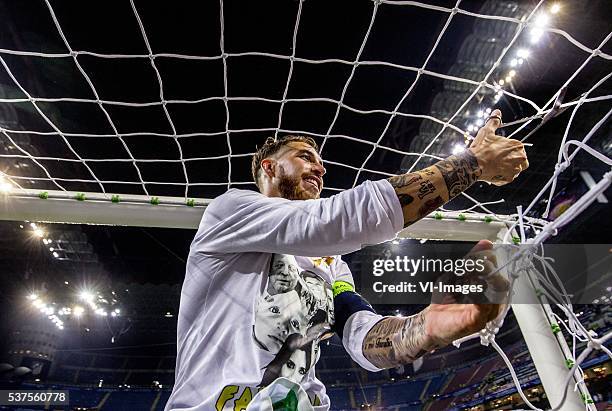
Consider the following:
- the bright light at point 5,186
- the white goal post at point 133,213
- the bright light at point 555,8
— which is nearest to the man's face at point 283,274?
the white goal post at point 133,213

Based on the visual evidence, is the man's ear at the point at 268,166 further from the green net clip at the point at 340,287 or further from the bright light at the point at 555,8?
the bright light at the point at 555,8

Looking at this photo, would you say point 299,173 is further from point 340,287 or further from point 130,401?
point 130,401

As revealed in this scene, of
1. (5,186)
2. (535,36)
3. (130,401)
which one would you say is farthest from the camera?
(130,401)

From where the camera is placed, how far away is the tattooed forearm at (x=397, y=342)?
2.43 ft

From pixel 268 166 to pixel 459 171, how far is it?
19.1 inches

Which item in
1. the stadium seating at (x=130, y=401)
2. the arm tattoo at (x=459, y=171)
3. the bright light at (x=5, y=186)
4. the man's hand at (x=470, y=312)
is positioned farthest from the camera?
the stadium seating at (x=130, y=401)

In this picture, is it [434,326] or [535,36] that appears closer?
[434,326]

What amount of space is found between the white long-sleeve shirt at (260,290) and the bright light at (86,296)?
807 centimetres

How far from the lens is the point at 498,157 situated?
72 cm

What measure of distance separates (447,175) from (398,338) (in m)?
0.34

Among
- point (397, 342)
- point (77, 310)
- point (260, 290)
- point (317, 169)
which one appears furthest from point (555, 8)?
point (77, 310)

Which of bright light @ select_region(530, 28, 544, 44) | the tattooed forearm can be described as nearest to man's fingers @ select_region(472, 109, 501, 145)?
the tattooed forearm

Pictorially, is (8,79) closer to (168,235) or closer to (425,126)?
(425,126)

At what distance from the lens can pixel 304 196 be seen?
93cm
